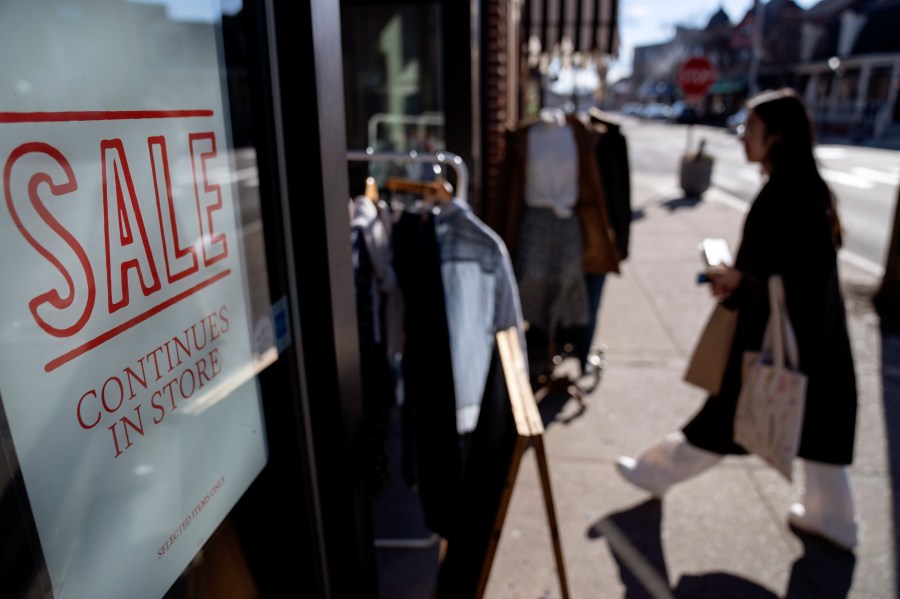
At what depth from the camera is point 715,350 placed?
306cm

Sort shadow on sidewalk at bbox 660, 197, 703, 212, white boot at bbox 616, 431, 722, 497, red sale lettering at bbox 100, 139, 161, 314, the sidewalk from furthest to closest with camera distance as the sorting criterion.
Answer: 1. shadow on sidewalk at bbox 660, 197, 703, 212
2. white boot at bbox 616, 431, 722, 497
3. the sidewalk
4. red sale lettering at bbox 100, 139, 161, 314

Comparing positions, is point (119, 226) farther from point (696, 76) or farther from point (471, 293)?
point (696, 76)

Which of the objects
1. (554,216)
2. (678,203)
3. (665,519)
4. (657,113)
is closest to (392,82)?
(554,216)

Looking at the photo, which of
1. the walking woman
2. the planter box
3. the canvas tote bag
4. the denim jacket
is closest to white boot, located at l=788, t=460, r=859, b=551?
the walking woman

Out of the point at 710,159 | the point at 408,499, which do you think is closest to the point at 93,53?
the point at 408,499

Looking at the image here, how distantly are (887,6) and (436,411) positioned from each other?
1575 inches

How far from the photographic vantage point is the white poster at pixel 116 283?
946 millimetres

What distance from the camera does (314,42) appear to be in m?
1.54

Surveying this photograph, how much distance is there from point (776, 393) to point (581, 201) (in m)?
1.90

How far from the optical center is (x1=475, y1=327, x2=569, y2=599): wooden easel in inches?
69.7

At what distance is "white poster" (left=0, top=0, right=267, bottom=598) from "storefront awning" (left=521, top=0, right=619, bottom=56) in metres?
9.23

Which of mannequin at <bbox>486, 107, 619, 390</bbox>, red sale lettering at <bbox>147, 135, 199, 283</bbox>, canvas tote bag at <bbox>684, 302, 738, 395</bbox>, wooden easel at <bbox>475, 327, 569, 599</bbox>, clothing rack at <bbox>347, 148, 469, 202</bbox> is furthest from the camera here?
mannequin at <bbox>486, 107, 619, 390</bbox>

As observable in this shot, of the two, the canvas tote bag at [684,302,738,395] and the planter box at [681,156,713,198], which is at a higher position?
the canvas tote bag at [684,302,738,395]

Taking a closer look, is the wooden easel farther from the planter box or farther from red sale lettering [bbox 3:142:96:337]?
the planter box
